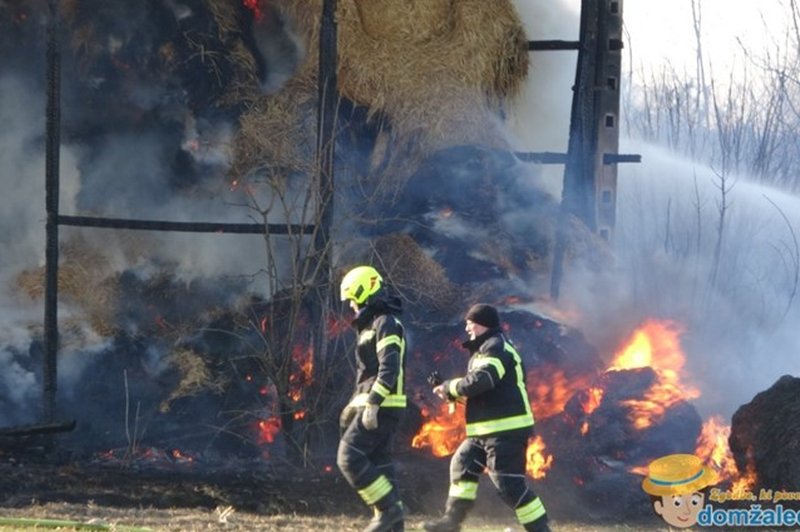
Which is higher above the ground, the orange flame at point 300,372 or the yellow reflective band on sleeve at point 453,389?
the yellow reflective band on sleeve at point 453,389

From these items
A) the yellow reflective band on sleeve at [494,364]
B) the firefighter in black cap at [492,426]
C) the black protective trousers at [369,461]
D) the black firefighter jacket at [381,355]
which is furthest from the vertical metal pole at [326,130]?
the yellow reflective band on sleeve at [494,364]

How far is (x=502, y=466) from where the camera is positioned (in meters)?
8.14

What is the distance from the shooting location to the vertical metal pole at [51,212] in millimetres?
11172

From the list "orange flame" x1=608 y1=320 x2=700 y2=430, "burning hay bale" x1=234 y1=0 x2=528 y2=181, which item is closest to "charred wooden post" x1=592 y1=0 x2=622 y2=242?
"burning hay bale" x1=234 y1=0 x2=528 y2=181

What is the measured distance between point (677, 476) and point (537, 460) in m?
1.28

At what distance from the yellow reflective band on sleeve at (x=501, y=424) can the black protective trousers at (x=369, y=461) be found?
23.6 inches

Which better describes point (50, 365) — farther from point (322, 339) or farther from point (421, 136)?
point (421, 136)

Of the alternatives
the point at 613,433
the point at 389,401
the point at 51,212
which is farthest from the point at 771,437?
the point at 51,212

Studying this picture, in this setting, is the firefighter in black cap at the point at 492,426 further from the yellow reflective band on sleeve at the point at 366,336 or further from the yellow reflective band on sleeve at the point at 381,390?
the yellow reflective band on sleeve at the point at 366,336

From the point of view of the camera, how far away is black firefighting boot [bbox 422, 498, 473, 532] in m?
8.36

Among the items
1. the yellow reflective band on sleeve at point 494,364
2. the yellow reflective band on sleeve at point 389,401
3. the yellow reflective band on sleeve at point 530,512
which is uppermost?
the yellow reflective band on sleeve at point 494,364

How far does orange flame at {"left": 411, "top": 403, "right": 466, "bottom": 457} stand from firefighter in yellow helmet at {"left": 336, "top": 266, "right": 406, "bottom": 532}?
2.87m

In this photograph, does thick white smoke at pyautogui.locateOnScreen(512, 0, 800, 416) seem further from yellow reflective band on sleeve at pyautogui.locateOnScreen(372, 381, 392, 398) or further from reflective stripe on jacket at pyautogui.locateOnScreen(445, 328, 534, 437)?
yellow reflective band on sleeve at pyautogui.locateOnScreen(372, 381, 392, 398)

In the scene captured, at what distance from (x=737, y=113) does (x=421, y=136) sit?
20466 mm
